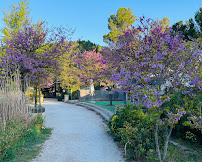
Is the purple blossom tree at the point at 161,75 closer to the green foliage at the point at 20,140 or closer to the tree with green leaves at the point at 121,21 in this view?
the green foliage at the point at 20,140

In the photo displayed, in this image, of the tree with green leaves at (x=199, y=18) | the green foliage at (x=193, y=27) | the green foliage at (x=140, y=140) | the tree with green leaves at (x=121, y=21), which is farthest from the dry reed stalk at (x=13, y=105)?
the tree with green leaves at (x=121, y=21)

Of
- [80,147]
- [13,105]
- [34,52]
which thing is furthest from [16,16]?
[80,147]

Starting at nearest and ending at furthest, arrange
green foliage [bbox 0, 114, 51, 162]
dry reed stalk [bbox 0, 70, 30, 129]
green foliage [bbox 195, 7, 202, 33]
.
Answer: green foliage [bbox 0, 114, 51, 162] → dry reed stalk [bbox 0, 70, 30, 129] → green foliage [bbox 195, 7, 202, 33]

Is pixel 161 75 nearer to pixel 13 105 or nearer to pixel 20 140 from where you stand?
pixel 20 140

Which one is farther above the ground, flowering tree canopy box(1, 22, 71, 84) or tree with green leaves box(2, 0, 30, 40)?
tree with green leaves box(2, 0, 30, 40)

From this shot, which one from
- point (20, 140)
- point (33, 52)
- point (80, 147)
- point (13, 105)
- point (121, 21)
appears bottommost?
point (80, 147)

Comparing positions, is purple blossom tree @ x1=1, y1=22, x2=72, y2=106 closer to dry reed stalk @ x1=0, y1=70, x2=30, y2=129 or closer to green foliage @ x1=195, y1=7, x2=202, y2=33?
dry reed stalk @ x1=0, y1=70, x2=30, y2=129

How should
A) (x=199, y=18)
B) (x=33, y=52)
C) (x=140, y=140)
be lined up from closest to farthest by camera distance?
(x=140, y=140), (x=33, y=52), (x=199, y=18)

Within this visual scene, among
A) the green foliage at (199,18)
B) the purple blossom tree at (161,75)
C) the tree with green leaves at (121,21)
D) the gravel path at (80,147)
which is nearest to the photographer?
Result: the purple blossom tree at (161,75)

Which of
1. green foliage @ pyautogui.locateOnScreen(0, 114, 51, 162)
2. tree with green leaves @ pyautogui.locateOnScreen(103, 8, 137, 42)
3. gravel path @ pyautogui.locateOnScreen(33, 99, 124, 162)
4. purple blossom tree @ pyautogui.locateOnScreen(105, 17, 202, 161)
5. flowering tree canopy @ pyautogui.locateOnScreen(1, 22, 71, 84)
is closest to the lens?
purple blossom tree @ pyautogui.locateOnScreen(105, 17, 202, 161)

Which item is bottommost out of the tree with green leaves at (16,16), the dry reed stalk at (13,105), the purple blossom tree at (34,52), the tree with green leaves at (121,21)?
the dry reed stalk at (13,105)

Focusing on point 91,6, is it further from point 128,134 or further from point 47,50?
point 128,134

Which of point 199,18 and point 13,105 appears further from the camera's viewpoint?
point 199,18

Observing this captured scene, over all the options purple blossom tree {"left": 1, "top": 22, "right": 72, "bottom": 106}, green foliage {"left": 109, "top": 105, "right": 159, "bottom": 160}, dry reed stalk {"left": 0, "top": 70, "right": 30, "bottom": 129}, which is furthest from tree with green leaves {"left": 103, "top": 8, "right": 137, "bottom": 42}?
green foliage {"left": 109, "top": 105, "right": 159, "bottom": 160}
